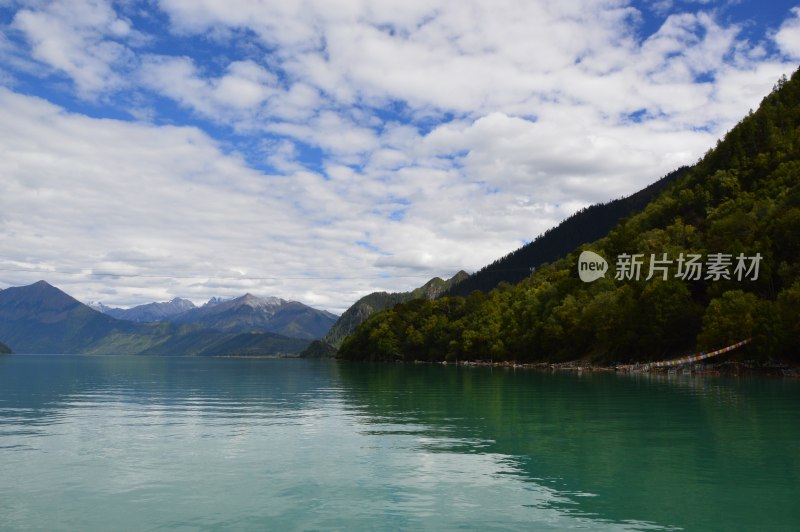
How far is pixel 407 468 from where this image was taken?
28.6 metres

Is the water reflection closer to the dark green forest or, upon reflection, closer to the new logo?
the dark green forest

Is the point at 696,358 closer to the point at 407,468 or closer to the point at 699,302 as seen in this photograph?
the point at 699,302

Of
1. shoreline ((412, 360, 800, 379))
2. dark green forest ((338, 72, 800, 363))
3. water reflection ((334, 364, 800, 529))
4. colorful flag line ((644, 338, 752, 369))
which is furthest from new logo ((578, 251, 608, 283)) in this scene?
water reflection ((334, 364, 800, 529))

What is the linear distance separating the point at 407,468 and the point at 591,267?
17411 centimetres

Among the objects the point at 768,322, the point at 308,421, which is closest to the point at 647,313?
the point at 768,322

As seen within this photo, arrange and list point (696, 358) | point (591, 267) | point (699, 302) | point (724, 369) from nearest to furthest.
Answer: point (724, 369), point (696, 358), point (699, 302), point (591, 267)

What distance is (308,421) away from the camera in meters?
47.8

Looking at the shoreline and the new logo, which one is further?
the new logo

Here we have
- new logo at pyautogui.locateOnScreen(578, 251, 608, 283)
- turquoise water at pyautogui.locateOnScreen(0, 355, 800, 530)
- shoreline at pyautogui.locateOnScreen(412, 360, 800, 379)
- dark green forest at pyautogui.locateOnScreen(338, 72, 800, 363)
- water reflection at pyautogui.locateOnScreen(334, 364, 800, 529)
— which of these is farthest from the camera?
new logo at pyautogui.locateOnScreen(578, 251, 608, 283)

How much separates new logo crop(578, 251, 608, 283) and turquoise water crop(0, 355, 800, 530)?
134799 millimetres

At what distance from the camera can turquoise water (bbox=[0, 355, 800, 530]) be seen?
2091 centimetres

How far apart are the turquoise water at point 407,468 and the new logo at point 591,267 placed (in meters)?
135

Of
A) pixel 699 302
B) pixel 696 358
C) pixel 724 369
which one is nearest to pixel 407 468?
pixel 696 358

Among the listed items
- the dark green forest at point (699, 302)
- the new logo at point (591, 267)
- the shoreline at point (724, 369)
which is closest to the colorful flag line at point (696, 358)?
the shoreline at point (724, 369)
